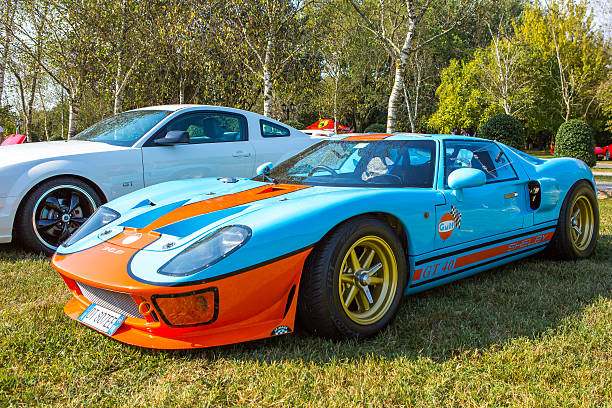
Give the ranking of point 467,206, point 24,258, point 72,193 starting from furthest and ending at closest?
point 72,193 < point 24,258 < point 467,206

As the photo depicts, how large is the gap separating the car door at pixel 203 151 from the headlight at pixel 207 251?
287cm

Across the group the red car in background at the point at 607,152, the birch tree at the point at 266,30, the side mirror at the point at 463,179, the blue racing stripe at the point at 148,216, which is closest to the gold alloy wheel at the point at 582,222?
the side mirror at the point at 463,179

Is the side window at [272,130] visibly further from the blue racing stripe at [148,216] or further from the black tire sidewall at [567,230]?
the black tire sidewall at [567,230]

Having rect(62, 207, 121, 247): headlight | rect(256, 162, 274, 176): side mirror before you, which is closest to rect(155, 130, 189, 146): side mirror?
rect(256, 162, 274, 176): side mirror

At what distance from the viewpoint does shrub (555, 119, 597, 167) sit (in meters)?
12.9

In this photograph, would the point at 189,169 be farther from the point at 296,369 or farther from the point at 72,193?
the point at 296,369

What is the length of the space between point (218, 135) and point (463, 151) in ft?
9.52

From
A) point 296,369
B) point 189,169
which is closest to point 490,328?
point 296,369

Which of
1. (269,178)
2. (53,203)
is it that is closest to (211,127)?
(53,203)

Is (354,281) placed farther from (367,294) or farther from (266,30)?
(266,30)

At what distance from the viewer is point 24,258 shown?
4004mm

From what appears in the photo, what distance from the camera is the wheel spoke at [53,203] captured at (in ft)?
13.9

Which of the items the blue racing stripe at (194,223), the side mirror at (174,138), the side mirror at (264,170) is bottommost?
the blue racing stripe at (194,223)

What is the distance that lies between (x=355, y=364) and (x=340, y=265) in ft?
1.51
